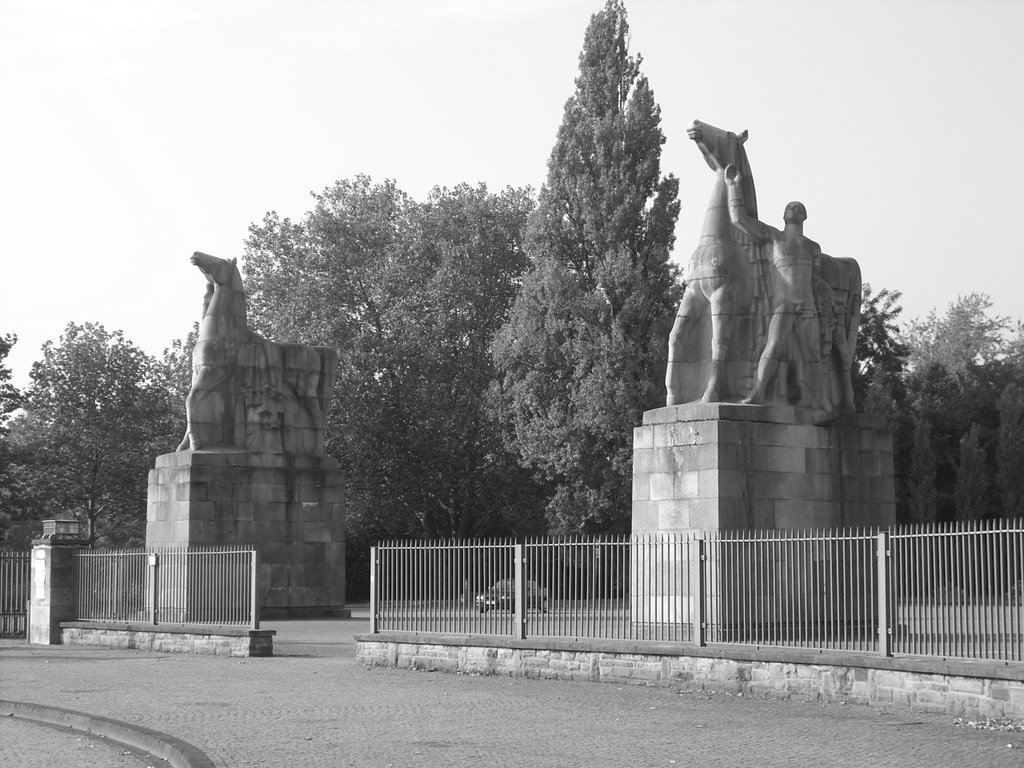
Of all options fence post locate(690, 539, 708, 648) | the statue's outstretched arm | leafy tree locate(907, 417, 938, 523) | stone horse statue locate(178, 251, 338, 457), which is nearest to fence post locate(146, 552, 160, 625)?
stone horse statue locate(178, 251, 338, 457)

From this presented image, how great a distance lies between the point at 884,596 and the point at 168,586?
14.8m

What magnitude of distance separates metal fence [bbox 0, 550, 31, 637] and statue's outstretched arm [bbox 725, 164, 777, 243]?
15337 millimetres

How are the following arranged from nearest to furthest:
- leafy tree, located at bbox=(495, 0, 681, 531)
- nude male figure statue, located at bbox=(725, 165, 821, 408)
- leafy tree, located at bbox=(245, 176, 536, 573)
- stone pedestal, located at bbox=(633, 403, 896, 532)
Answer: stone pedestal, located at bbox=(633, 403, 896, 532) → nude male figure statue, located at bbox=(725, 165, 821, 408) → leafy tree, located at bbox=(495, 0, 681, 531) → leafy tree, located at bbox=(245, 176, 536, 573)

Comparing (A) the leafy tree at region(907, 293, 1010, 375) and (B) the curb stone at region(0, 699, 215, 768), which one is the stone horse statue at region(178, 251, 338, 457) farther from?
(A) the leafy tree at region(907, 293, 1010, 375)

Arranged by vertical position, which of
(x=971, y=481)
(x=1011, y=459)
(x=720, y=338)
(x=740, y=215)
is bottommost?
(x=971, y=481)

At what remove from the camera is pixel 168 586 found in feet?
89.0

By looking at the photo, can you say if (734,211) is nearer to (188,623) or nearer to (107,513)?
(188,623)

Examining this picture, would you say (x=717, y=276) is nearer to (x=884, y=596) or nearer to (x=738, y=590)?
(x=738, y=590)

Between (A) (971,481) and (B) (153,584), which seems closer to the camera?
(B) (153,584)

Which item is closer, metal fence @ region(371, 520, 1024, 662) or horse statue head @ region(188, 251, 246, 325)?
metal fence @ region(371, 520, 1024, 662)

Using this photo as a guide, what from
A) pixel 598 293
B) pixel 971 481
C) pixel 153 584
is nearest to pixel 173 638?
pixel 153 584

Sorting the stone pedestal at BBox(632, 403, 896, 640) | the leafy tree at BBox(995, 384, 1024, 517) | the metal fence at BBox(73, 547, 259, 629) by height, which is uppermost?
the leafy tree at BBox(995, 384, 1024, 517)

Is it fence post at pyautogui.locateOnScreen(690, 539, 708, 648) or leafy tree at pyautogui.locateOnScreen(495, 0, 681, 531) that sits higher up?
leafy tree at pyautogui.locateOnScreen(495, 0, 681, 531)

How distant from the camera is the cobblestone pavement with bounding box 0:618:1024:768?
12.4 metres
